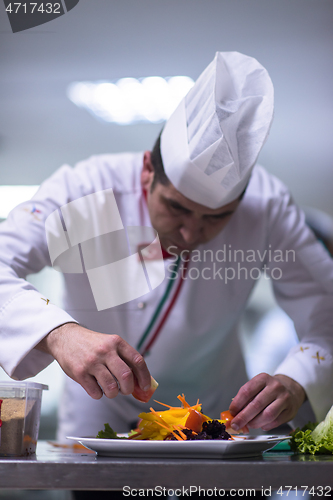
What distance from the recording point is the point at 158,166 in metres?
0.98

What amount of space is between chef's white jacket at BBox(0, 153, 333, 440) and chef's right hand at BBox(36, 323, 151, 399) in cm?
28

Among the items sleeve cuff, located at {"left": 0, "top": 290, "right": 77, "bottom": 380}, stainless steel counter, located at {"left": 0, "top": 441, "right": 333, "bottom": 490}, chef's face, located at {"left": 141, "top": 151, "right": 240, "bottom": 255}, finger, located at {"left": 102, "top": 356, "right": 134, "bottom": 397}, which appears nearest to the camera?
stainless steel counter, located at {"left": 0, "top": 441, "right": 333, "bottom": 490}

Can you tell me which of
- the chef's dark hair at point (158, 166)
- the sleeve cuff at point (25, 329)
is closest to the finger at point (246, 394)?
A: the sleeve cuff at point (25, 329)

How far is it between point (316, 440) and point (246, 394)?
0.45ft

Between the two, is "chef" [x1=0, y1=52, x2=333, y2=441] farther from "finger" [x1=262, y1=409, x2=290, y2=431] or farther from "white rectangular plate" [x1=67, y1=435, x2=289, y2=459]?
"white rectangular plate" [x1=67, y1=435, x2=289, y2=459]

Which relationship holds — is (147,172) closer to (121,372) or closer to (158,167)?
(158,167)

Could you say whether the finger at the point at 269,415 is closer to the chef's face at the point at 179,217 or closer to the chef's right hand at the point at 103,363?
the chef's right hand at the point at 103,363

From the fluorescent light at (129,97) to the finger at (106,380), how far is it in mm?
654

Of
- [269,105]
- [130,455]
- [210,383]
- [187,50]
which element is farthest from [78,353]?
[187,50]

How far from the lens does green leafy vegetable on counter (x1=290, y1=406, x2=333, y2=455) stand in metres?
0.72

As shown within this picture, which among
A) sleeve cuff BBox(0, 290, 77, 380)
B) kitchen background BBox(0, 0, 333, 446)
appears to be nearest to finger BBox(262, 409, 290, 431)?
kitchen background BBox(0, 0, 333, 446)

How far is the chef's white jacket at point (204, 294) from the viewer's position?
968 mm

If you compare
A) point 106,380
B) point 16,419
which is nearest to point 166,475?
point 106,380

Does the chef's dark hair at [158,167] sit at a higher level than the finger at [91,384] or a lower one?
higher
